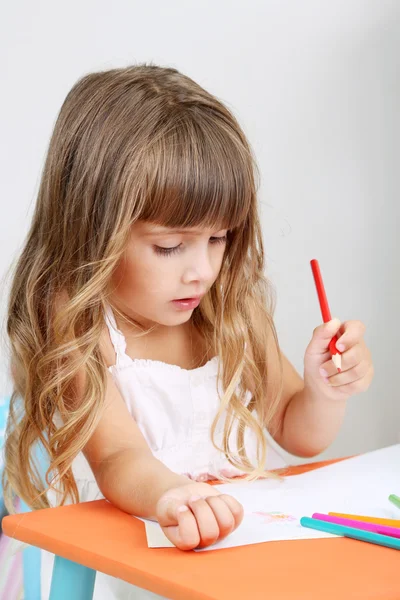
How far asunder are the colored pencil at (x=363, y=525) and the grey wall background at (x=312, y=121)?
83cm

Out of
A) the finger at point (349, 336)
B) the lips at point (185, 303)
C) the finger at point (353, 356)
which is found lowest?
the finger at point (353, 356)

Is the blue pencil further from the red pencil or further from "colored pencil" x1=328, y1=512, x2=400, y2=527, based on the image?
the red pencil

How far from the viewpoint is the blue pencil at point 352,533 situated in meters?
0.48

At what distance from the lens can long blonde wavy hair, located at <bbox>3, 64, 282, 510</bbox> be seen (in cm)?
71

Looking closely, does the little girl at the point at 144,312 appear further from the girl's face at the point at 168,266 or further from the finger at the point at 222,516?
the finger at the point at 222,516

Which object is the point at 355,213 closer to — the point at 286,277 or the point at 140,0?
the point at 286,277

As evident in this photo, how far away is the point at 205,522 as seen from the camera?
475mm

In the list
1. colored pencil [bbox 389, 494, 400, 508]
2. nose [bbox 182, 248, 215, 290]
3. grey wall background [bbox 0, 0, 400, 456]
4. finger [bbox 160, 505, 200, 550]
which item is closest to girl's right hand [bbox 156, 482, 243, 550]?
finger [bbox 160, 505, 200, 550]

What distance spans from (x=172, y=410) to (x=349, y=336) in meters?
0.22

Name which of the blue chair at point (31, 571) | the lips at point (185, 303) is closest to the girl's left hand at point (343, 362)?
the lips at point (185, 303)

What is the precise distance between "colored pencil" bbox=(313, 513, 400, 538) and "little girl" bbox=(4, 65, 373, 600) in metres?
0.13

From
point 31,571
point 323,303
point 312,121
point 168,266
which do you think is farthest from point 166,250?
point 312,121

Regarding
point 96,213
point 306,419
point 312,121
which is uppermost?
point 312,121

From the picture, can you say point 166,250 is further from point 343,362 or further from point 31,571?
point 31,571
